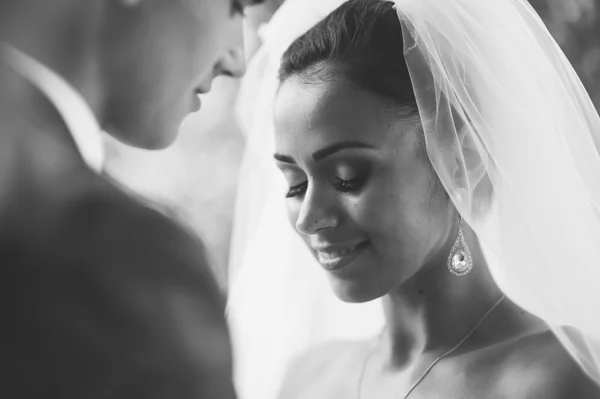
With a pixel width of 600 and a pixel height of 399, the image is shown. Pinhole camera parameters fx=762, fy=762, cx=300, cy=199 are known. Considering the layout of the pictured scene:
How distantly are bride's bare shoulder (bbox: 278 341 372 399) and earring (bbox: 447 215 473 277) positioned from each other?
0.25 metres

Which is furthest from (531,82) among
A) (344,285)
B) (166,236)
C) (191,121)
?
(166,236)

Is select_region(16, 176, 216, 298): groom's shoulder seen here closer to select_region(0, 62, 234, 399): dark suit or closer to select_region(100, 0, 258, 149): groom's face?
select_region(0, 62, 234, 399): dark suit

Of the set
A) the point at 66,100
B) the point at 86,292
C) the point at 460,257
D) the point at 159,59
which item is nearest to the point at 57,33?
the point at 66,100

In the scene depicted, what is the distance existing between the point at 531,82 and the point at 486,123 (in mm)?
82

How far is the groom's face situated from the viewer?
633 mm

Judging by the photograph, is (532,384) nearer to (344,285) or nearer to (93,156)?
(344,285)

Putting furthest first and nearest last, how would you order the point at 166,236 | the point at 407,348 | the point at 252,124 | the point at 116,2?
the point at 252,124 → the point at 407,348 → the point at 116,2 → the point at 166,236

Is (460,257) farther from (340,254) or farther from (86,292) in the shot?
(86,292)

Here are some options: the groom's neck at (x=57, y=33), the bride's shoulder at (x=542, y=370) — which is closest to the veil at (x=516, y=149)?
the bride's shoulder at (x=542, y=370)

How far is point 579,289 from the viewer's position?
0.91 m

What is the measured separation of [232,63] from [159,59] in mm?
303

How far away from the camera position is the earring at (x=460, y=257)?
3.26ft

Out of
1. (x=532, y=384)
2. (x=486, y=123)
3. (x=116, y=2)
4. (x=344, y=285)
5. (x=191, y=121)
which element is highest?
(x=116, y=2)

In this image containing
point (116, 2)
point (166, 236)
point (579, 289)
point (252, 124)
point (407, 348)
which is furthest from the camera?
point (252, 124)
